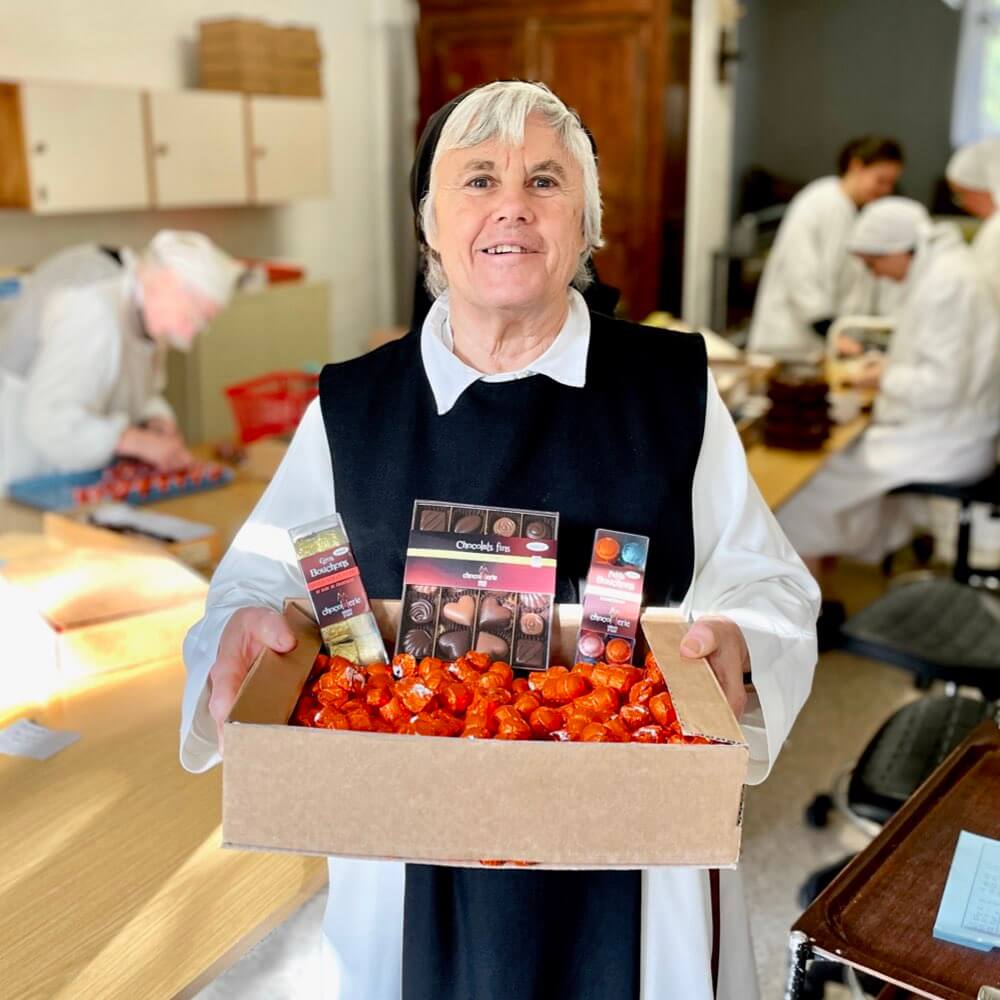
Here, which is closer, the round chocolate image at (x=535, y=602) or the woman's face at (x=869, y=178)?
the round chocolate image at (x=535, y=602)

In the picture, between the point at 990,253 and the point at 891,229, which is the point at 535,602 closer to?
the point at 891,229

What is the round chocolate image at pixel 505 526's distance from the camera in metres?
1.26

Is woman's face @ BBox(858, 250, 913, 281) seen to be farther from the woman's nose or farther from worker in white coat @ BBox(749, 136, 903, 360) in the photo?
the woman's nose

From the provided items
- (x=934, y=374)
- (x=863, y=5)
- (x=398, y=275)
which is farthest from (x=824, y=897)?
(x=863, y=5)

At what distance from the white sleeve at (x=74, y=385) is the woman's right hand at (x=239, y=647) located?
191 cm

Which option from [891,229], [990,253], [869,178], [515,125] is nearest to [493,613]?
[515,125]

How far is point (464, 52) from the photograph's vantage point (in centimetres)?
626

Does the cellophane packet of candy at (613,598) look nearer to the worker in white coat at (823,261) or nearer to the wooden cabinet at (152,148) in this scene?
the wooden cabinet at (152,148)

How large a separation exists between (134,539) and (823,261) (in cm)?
404

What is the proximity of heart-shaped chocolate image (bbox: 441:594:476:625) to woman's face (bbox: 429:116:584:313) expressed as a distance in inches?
13.5

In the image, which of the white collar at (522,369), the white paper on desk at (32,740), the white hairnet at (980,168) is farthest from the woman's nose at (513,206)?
the white hairnet at (980,168)

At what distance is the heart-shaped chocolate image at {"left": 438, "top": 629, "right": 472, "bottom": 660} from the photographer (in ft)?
4.18

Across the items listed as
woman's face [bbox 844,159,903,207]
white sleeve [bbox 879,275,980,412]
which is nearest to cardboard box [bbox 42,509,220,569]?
white sleeve [bbox 879,275,980,412]

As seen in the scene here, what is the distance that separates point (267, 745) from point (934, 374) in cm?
352
